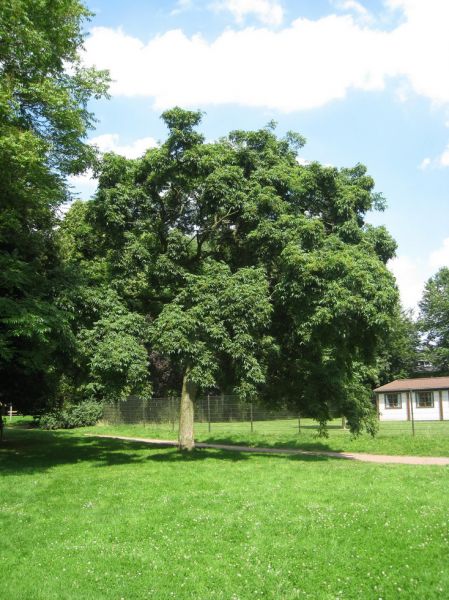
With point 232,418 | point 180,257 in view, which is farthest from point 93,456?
point 232,418

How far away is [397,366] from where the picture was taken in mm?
71250

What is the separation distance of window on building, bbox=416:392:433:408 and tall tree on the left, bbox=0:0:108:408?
33201 millimetres

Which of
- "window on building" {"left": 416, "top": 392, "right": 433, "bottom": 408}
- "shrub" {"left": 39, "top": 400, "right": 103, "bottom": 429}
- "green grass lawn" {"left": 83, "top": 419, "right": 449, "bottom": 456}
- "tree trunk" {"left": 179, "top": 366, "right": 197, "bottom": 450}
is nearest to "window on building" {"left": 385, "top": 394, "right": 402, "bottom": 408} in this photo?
"window on building" {"left": 416, "top": 392, "right": 433, "bottom": 408}

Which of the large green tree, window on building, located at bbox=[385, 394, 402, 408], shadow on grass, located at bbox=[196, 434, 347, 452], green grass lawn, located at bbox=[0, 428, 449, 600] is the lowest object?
shadow on grass, located at bbox=[196, 434, 347, 452]

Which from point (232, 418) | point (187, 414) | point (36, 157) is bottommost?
point (232, 418)

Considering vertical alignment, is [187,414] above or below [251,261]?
below

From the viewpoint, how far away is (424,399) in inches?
1700

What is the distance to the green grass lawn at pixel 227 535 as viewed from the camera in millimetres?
5879

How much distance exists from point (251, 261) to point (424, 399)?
1237 inches

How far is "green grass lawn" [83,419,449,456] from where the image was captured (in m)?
18.4

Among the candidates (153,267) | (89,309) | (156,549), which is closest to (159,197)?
(153,267)

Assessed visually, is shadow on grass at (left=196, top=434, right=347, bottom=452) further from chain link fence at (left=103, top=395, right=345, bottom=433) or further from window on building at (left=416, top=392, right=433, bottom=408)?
window on building at (left=416, top=392, right=433, bottom=408)

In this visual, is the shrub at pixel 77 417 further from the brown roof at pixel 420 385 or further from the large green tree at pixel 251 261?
the brown roof at pixel 420 385

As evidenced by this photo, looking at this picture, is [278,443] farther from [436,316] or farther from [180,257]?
[436,316]
